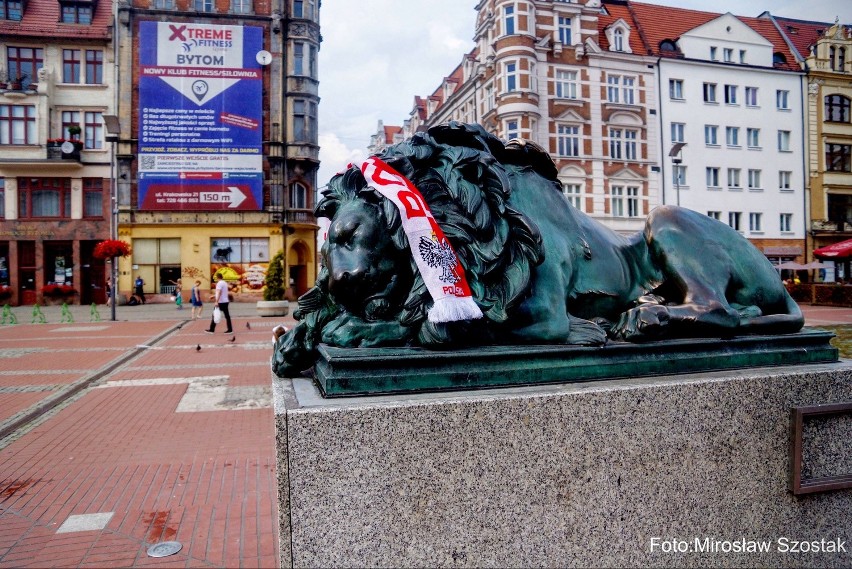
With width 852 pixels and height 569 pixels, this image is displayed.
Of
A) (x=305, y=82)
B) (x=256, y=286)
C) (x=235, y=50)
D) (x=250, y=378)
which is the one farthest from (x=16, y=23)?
(x=250, y=378)

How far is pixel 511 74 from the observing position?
101ft

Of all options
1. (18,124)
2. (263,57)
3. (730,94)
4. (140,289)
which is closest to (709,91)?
(730,94)

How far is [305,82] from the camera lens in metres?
33.0

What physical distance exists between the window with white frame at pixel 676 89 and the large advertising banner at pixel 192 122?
949 inches

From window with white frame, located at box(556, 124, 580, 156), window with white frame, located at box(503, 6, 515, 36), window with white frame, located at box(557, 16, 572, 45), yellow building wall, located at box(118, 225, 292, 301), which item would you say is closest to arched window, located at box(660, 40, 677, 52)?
window with white frame, located at box(557, 16, 572, 45)

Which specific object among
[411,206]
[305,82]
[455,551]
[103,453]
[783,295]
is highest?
[305,82]

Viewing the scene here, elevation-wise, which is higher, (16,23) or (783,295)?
(16,23)

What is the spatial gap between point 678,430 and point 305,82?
112ft

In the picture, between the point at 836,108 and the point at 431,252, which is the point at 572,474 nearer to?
the point at 431,252

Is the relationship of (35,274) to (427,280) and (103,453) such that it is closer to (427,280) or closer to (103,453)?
(103,453)

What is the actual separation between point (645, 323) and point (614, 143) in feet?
108

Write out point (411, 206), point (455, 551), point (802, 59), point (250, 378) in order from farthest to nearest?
point (802, 59) < point (250, 378) < point (411, 206) < point (455, 551)

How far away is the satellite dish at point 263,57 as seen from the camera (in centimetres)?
3159

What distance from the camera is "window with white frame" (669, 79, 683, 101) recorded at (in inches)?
1329
